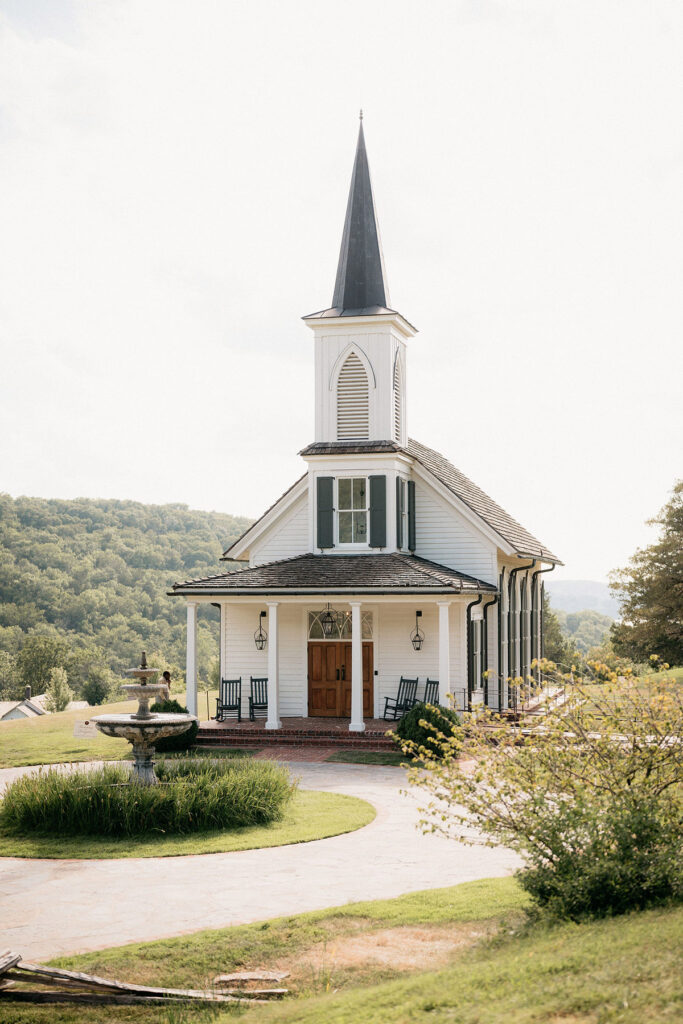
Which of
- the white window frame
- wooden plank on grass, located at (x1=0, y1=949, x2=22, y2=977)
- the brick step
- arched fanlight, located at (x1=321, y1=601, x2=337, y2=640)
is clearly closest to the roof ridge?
the white window frame

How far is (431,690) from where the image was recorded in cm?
2511

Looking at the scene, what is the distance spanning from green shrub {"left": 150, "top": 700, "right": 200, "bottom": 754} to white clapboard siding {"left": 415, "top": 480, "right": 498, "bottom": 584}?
8.23 metres

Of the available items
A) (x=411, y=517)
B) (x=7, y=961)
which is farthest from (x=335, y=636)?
(x=7, y=961)

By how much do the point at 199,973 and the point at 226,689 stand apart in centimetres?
1848

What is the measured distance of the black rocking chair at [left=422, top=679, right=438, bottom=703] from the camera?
81.9ft

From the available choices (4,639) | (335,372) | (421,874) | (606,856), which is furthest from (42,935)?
(4,639)

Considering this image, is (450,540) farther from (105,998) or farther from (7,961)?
(7,961)

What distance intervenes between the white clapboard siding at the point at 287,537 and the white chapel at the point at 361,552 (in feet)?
0.10

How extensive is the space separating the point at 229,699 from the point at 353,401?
8.71 m

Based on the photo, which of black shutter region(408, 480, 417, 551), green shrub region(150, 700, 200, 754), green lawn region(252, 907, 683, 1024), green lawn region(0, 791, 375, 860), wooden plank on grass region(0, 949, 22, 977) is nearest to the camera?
green lawn region(252, 907, 683, 1024)

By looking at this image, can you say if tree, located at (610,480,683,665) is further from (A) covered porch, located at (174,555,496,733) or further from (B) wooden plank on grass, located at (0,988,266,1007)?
(B) wooden plank on grass, located at (0,988,266,1007)

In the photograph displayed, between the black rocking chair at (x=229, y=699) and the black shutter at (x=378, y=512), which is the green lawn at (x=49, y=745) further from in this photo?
the black shutter at (x=378, y=512)

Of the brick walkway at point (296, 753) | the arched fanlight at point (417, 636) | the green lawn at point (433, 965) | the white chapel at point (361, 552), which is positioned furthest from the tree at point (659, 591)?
the green lawn at point (433, 965)

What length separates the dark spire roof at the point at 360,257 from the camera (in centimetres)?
2761
